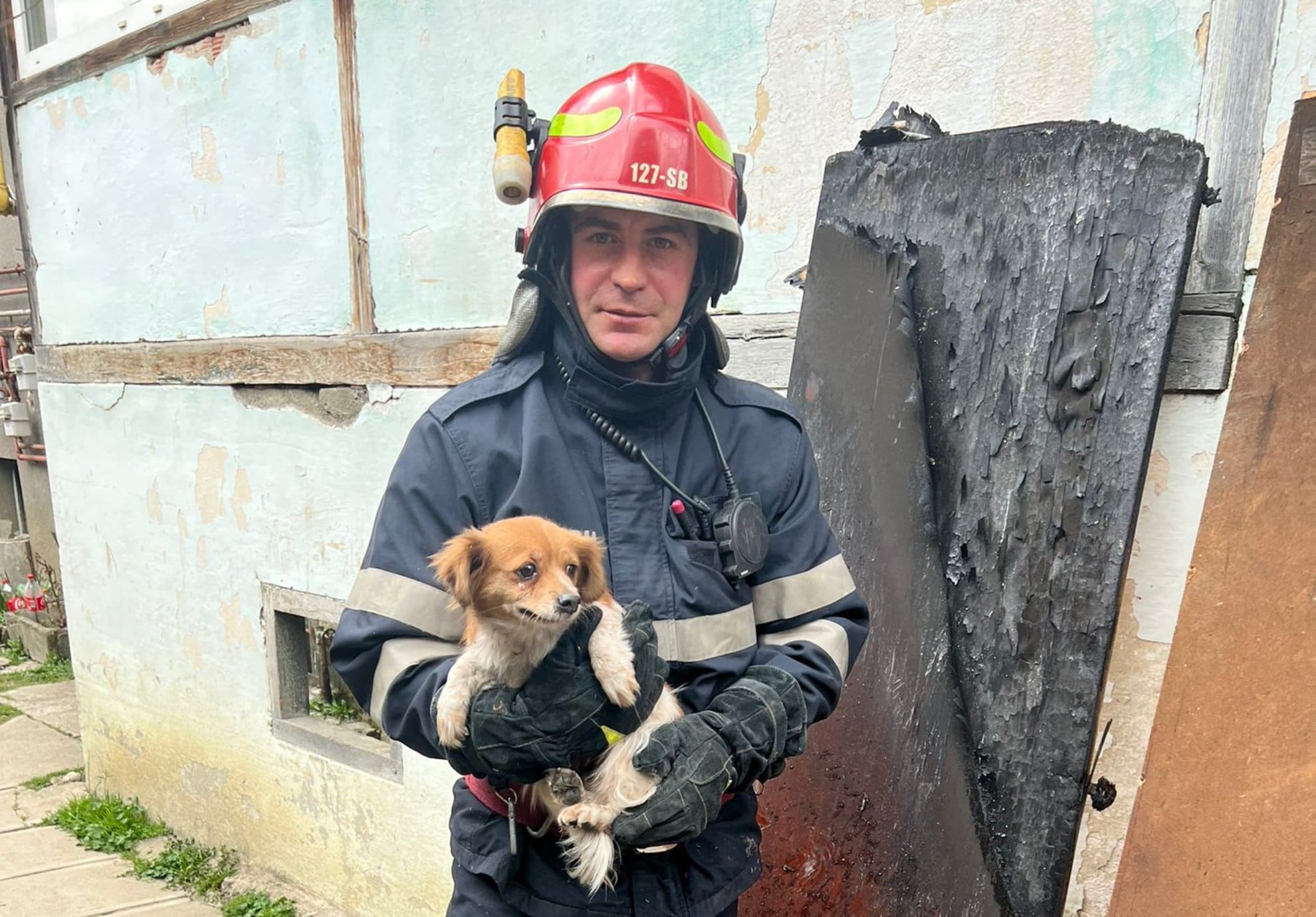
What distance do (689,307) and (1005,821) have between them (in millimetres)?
1486

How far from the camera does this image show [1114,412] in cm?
211

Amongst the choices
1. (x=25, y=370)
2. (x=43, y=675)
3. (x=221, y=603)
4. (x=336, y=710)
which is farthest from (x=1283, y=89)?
(x=43, y=675)

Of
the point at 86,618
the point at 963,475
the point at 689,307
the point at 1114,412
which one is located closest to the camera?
the point at 689,307

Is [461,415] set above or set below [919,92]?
below

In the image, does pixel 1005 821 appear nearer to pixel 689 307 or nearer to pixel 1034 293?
pixel 1034 293

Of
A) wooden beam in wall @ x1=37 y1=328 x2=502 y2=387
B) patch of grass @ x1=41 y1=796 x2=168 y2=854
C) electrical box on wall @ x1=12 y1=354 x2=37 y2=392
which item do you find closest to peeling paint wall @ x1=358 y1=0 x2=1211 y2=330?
wooden beam in wall @ x1=37 y1=328 x2=502 y2=387

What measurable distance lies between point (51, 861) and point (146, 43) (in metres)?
4.99

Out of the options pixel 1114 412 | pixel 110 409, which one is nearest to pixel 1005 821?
pixel 1114 412

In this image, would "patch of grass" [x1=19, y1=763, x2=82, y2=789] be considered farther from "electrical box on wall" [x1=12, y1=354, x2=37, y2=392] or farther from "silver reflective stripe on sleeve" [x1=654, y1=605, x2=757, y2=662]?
"silver reflective stripe on sleeve" [x1=654, y1=605, x2=757, y2=662]

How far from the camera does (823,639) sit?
1.85m

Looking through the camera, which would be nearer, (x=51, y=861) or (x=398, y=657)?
(x=398, y=657)

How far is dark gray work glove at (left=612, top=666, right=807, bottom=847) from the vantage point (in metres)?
1.60

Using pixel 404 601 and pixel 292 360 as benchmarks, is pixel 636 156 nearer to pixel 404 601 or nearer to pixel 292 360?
pixel 404 601

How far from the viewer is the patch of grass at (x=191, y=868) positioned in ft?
17.8
